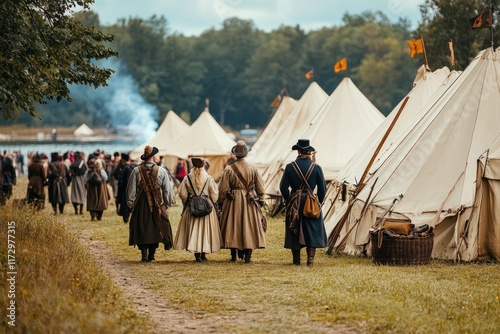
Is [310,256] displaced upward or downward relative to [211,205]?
downward

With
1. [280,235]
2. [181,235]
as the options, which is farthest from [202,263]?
[280,235]

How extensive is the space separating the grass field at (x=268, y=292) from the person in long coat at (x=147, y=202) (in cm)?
41

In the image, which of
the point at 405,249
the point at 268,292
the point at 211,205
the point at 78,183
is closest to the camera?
the point at 268,292

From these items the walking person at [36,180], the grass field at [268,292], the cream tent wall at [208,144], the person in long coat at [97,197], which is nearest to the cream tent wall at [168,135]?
the cream tent wall at [208,144]

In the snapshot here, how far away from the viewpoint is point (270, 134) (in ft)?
117

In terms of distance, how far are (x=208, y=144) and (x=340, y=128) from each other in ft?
58.8

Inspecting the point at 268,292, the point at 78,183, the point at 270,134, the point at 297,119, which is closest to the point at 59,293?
the point at 268,292

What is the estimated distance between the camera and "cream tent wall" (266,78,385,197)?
27125mm

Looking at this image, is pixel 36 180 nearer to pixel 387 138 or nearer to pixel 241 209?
pixel 387 138

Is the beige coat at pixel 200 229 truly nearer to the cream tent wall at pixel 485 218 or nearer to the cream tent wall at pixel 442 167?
the cream tent wall at pixel 442 167

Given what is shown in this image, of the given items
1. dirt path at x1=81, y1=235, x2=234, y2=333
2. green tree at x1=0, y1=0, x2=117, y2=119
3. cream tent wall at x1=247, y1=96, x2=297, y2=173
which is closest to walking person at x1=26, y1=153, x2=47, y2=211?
green tree at x1=0, y1=0, x2=117, y2=119

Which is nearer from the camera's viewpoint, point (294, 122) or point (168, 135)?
point (294, 122)

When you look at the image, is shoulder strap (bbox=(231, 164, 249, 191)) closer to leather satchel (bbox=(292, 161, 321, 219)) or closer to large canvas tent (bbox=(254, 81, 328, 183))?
leather satchel (bbox=(292, 161, 321, 219))

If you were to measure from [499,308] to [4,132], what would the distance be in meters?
99.0
